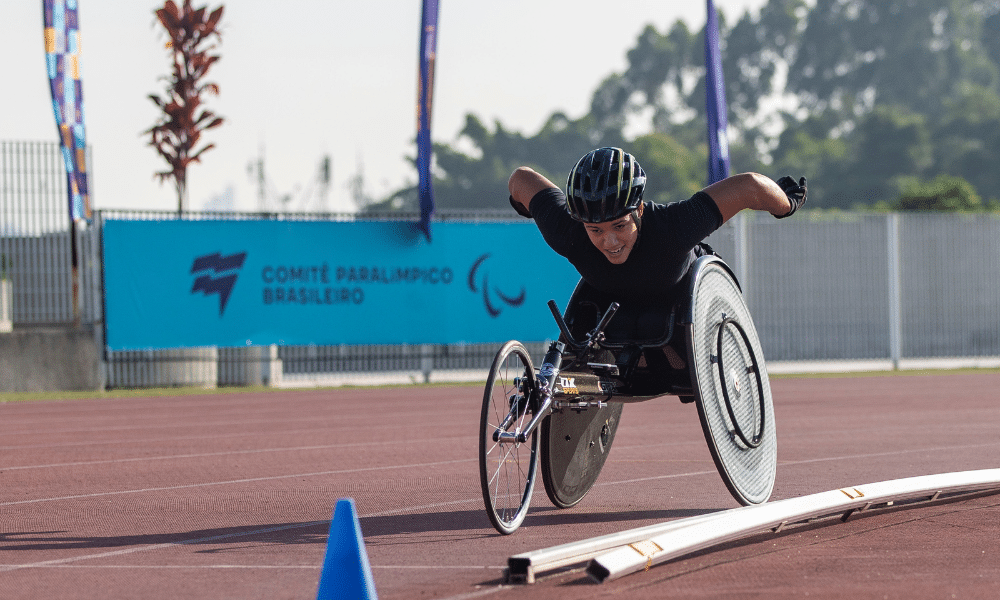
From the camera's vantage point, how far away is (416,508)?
686 centimetres

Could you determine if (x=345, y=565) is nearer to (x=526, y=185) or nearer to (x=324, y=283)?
(x=526, y=185)

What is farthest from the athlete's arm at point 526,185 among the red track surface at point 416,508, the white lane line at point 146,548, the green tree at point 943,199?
the green tree at point 943,199

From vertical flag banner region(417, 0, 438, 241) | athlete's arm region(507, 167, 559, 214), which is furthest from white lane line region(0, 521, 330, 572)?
vertical flag banner region(417, 0, 438, 241)

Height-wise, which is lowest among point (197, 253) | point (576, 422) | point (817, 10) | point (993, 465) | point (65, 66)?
point (993, 465)

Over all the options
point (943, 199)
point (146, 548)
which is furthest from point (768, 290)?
point (943, 199)

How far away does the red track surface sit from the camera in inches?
189

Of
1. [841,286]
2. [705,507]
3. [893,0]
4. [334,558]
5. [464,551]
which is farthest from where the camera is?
[893,0]

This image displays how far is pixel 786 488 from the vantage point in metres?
7.46

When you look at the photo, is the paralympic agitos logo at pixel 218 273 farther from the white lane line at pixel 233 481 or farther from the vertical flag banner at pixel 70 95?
the white lane line at pixel 233 481

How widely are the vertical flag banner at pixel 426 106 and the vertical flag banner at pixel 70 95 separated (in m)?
5.19

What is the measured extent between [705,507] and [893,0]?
10512cm

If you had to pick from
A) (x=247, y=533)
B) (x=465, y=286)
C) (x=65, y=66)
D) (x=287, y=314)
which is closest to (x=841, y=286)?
(x=465, y=286)

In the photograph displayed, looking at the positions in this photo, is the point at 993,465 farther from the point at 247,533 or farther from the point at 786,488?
the point at 247,533

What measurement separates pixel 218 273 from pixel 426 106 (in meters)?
4.30
